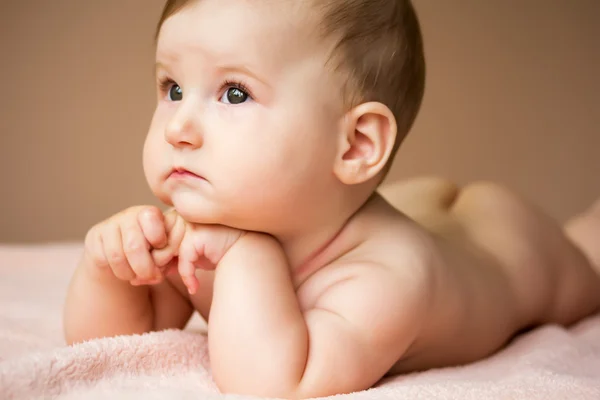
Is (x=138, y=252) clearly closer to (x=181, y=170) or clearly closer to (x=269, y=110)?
(x=181, y=170)

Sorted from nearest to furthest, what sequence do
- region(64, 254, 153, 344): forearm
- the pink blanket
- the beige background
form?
the pink blanket → region(64, 254, 153, 344): forearm → the beige background

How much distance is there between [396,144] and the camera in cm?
95

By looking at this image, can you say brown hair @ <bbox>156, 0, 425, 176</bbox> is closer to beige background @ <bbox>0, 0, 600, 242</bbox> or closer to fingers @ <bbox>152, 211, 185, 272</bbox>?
fingers @ <bbox>152, 211, 185, 272</bbox>

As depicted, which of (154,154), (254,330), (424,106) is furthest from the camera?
(424,106)

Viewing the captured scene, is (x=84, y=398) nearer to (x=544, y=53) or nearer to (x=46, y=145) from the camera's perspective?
(x=46, y=145)

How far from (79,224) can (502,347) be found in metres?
1.56

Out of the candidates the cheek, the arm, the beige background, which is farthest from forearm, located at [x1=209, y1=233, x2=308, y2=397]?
the beige background

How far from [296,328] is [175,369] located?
163 millimetres

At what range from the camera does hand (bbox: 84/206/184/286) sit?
2.75 ft

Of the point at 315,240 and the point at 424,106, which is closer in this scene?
the point at 315,240

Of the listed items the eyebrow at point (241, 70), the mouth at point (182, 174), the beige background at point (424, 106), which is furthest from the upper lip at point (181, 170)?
the beige background at point (424, 106)

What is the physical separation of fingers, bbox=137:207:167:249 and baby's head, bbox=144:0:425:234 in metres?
0.03

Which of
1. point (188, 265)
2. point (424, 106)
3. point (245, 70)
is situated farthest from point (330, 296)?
point (424, 106)

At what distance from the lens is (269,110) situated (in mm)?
822
